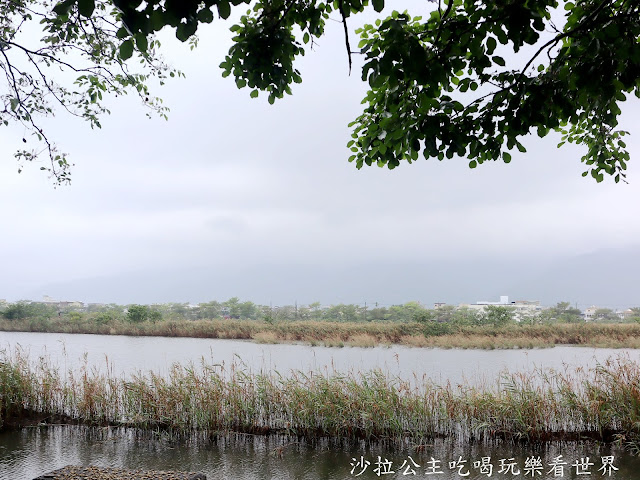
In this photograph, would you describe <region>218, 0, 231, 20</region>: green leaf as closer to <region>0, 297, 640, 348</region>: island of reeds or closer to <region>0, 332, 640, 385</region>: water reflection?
<region>0, 332, 640, 385</region>: water reflection

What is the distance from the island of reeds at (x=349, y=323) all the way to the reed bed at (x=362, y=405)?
8.39 m

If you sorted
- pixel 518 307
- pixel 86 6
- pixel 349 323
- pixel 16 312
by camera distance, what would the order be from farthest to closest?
pixel 16 312 → pixel 518 307 → pixel 349 323 → pixel 86 6

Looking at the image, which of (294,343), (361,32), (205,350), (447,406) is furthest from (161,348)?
(361,32)

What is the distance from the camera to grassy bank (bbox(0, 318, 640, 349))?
42.7 ft

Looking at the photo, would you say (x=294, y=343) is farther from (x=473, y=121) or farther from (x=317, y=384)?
(x=473, y=121)

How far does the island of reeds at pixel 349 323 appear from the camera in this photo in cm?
1332

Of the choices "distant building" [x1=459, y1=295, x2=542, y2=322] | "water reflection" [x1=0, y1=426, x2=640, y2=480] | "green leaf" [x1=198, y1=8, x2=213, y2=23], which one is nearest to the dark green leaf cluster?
"green leaf" [x1=198, y1=8, x2=213, y2=23]

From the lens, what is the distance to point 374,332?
14469mm

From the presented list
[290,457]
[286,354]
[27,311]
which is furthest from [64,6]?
[27,311]

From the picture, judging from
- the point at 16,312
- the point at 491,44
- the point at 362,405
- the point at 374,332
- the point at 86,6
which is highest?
the point at 491,44

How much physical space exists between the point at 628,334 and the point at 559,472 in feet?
36.2

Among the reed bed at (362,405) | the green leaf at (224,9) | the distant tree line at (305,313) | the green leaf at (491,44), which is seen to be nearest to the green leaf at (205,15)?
the green leaf at (224,9)

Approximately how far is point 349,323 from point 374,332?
3.87 feet

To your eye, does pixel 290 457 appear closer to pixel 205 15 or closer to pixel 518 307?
pixel 205 15
